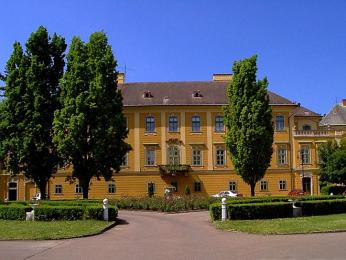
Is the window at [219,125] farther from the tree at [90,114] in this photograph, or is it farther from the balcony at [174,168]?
the tree at [90,114]

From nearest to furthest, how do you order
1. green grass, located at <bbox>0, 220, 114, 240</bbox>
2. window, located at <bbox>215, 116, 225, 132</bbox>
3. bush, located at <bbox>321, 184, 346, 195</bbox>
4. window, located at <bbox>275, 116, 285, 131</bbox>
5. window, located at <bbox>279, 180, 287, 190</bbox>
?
green grass, located at <bbox>0, 220, 114, 240</bbox> < bush, located at <bbox>321, 184, 346, 195</bbox> < window, located at <bbox>279, 180, 287, 190</bbox> < window, located at <bbox>215, 116, 225, 132</bbox> < window, located at <bbox>275, 116, 285, 131</bbox>

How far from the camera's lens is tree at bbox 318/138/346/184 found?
59753 mm

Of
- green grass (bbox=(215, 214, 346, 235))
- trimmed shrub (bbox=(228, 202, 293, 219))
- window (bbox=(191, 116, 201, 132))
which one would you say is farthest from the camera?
window (bbox=(191, 116, 201, 132))

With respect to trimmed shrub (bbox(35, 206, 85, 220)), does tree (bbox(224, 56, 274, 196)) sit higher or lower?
higher

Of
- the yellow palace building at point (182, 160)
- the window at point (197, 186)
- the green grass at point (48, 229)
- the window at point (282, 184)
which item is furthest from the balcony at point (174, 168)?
the green grass at point (48, 229)

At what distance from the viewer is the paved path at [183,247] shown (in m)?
14.7

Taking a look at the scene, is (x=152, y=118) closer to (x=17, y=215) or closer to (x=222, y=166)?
(x=222, y=166)

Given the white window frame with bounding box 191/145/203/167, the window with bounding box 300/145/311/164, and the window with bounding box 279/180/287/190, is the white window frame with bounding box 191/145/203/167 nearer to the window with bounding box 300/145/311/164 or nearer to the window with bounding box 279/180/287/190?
the window with bounding box 279/180/287/190

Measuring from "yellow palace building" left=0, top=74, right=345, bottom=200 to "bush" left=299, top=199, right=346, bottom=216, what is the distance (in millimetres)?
34757

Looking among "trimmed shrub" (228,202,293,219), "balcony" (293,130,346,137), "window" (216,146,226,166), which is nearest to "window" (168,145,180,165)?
"window" (216,146,226,166)

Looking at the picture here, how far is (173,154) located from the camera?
219ft

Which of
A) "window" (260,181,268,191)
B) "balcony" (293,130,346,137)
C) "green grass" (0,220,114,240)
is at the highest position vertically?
"balcony" (293,130,346,137)

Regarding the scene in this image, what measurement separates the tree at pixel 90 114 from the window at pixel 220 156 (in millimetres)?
25966

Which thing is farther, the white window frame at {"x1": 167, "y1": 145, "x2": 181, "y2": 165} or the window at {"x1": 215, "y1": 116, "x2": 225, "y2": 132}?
the window at {"x1": 215, "y1": 116, "x2": 225, "y2": 132}
